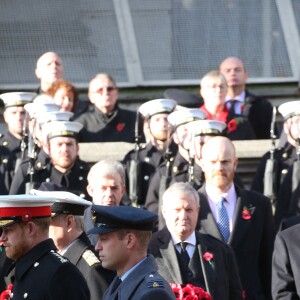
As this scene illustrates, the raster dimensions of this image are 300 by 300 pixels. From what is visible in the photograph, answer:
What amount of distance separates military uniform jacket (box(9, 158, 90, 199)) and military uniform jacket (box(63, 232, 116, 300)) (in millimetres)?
3211

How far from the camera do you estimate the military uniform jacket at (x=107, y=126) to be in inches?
691

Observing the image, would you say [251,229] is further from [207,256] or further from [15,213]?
[15,213]

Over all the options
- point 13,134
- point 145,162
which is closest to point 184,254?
point 145,162

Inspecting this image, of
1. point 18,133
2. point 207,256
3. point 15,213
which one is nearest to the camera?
point 15,213

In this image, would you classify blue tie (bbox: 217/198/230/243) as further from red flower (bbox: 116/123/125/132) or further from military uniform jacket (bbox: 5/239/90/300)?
military uniform jacket (bbox: 5/239/90/300)

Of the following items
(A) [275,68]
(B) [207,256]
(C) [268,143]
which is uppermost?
(A) [275,68]

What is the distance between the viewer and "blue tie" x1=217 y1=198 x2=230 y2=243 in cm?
1447

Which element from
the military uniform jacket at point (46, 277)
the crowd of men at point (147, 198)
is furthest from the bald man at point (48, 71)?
the military uniform jacket at point (46, 277)

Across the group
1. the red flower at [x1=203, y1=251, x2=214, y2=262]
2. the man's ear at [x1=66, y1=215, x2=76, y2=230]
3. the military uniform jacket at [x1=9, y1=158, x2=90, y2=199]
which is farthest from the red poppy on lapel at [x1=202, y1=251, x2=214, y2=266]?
the military uniform jacket at [x1=9, y1=158, x2=90, y2=199]

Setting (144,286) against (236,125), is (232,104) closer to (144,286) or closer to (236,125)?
(236,125)

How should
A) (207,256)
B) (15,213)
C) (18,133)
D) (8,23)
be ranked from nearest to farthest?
(15,213) → (207,256) → (18,133) → (8,23)

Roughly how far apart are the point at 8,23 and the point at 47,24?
0.49 metres

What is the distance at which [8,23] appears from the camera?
66.0 feet

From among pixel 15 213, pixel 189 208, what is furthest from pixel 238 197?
pixel 15 213
